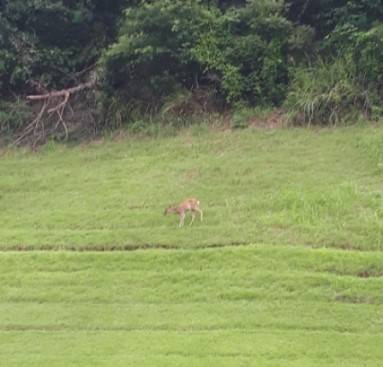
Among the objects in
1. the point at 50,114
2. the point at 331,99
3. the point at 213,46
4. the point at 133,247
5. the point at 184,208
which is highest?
the point at 213,46

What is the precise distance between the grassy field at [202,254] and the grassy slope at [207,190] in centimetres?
3

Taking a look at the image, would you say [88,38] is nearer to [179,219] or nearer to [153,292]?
[179,219]

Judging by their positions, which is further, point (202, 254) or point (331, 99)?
point (331, 99)

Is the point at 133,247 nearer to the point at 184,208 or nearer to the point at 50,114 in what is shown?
the point at 184,208

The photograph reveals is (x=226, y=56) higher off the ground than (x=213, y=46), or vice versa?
(x=213, y=46)

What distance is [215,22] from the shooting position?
63.7 ft

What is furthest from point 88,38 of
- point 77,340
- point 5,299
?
point 77,340

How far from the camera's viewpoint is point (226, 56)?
759 inches

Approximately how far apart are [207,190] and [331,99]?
13.4 ft

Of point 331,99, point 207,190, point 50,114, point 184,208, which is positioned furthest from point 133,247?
point 50,114

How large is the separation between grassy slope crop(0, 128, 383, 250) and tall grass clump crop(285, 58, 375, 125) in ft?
1.71

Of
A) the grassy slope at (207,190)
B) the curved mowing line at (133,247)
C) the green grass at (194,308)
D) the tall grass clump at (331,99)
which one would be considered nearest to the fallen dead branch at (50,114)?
the grassy slope at (207,190)

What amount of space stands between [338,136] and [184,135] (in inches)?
126

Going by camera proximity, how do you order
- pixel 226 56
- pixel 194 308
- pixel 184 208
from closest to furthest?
pixel 194 308 → pixel 184 208 → pixel 226 56
